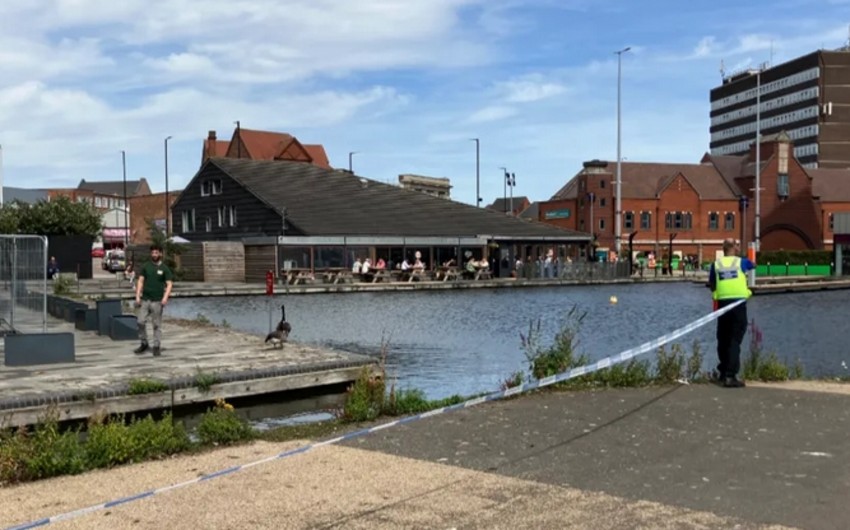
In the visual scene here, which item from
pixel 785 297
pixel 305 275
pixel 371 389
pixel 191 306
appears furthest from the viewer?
pixel 305 275

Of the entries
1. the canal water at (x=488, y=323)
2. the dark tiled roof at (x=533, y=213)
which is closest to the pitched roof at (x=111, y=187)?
the dark tiled roof at (x=533, y=213)

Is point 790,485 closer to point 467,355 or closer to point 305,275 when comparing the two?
point 467,355

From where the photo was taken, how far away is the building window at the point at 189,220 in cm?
6391

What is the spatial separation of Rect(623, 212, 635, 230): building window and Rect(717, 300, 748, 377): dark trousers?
78.6 m

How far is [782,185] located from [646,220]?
17916mm

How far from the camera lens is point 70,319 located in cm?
2156

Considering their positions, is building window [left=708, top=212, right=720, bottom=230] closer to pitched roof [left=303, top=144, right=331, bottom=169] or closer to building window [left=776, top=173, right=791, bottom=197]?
building window [left=776, top=173, right=791, bottom=197]

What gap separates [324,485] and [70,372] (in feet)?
23.4

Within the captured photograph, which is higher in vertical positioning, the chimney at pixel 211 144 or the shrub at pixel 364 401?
the chimney at pixel 211 144

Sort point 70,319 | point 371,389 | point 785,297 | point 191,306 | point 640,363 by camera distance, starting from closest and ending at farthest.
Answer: point 371,389, point 640,363, point 70,319, point 191,306, point 785,297

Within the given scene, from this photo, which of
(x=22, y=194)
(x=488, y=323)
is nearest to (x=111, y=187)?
(x=22, y=194)

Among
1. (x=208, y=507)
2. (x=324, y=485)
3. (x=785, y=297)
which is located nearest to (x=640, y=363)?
(x=324, y=485)

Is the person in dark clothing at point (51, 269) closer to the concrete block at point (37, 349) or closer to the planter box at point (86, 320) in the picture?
the planter box at point (86, 320)

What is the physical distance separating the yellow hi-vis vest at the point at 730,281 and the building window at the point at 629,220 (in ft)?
257
